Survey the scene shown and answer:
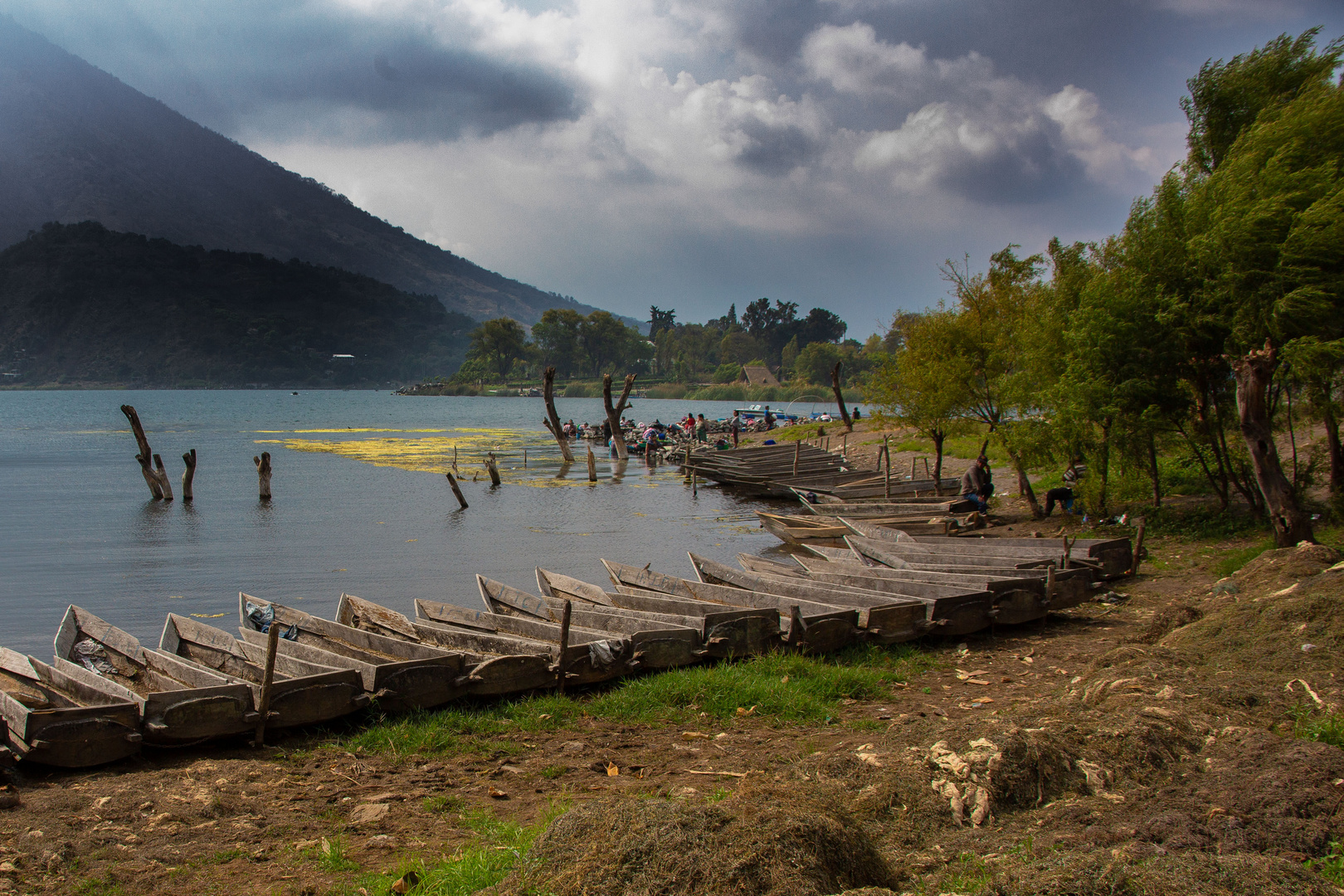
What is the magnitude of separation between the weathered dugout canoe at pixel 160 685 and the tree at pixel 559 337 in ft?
605

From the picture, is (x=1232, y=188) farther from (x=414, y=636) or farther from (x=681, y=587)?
(x=414, y=636)

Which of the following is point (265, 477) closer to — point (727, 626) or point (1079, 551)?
point (727, 626)

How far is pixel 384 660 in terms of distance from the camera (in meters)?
9.50

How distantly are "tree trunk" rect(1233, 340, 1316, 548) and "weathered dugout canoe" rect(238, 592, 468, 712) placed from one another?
13167 mm

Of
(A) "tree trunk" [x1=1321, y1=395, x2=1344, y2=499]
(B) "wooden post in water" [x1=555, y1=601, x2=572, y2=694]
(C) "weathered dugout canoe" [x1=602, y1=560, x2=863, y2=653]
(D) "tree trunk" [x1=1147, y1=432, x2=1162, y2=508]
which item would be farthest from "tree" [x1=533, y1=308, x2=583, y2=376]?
(B) "wooden post in water" [x1=555, y1=601, x2=572, y2=694]

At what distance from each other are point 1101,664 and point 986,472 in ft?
49.8

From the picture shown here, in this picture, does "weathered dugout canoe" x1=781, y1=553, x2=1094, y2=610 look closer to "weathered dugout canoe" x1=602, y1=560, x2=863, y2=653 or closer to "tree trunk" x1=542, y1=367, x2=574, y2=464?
"weathered dugout canoe" x1=602, y1=560, x2=863, y2=653

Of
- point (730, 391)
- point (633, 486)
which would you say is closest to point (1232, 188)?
point (633, 486)

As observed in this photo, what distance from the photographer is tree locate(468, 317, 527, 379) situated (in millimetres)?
184750

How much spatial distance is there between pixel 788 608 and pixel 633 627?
2348 mm

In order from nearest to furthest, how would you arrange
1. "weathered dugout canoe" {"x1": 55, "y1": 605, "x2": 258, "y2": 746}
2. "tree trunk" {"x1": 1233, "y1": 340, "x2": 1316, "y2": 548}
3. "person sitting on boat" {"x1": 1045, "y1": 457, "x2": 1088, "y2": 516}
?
"weathered dugout canoe" {"x1": 55, "y1": 605, "x2": 258, "y2": 746}, "tree trunk" {"x1": 1233, "y1": 340, "x2": 1316, "y2": 548}, "person sitting on boat" {"x1": 1045, "y1": 457, "x2": 1088, "y2": 516}

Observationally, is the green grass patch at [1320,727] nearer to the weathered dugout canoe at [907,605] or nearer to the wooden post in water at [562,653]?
the weathered dugout canoe at [907,605]

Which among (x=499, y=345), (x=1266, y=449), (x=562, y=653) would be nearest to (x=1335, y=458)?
(x=1266, y=449)

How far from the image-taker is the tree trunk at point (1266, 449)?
1313 centimetres
